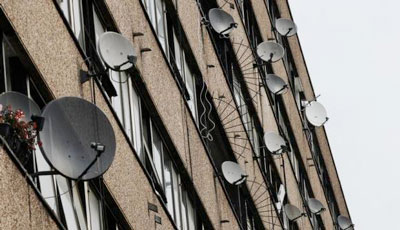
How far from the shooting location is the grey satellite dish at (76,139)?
2091 cm

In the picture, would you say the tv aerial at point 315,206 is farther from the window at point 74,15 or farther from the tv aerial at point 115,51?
the window at point 74,15

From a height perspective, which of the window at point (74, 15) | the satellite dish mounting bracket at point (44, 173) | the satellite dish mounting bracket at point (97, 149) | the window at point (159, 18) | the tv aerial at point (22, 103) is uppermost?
the window at point (159, 18)

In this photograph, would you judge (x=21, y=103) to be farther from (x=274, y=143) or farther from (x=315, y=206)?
(x=315, y=206)

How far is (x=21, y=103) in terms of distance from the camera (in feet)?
68.7

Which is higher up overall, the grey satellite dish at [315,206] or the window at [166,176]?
the grey satellite dish at [315,206]

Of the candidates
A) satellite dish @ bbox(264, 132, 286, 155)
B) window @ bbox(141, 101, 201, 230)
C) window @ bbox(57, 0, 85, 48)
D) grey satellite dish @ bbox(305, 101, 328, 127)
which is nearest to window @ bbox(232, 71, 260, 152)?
satellite dish @ bbox(264, 132, 286, 155)

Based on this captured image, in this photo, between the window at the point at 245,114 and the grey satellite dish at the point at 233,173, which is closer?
the grey satellite dish at the point at 233,173

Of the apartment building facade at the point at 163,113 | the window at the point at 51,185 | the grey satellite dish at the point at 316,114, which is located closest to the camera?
the window at the point at 51,185

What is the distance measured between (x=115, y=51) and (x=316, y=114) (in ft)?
101

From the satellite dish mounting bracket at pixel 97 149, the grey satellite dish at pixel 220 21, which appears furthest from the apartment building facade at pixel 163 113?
the satellite dish mounting bracket at pixel 97 149

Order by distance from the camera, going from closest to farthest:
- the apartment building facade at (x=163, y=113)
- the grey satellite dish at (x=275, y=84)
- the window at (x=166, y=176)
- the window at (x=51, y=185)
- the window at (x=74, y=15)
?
the window at (x=51, y=185) < the apartment building facade at (x=163, y=113) < the window at (x=74, y=15) < the window at (x=166, y=176) < the grey satellite dish at (x=275, y=84)

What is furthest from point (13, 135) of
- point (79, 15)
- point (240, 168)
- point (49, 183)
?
point (240, 168)

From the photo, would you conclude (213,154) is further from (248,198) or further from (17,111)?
(17,111)

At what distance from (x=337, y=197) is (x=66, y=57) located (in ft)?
137
